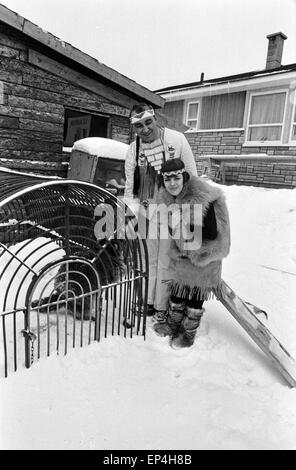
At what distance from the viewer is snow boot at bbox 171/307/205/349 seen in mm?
2844

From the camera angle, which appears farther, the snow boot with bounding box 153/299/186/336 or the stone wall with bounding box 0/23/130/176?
the stone wall with bounding box 0/23/130/176

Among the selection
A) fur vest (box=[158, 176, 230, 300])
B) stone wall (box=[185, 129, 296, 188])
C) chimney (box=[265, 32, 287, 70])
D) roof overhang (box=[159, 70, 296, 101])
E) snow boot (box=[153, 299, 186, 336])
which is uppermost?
chimney (box=[265, 32, 287, 70])

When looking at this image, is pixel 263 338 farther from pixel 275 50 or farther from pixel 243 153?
pixel 275 50

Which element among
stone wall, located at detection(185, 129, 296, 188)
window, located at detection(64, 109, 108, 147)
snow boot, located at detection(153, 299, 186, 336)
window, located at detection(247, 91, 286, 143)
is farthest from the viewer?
window, located at detection(247, 91, 286, 143)

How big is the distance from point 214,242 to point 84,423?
4.94 ft

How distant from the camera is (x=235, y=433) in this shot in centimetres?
204

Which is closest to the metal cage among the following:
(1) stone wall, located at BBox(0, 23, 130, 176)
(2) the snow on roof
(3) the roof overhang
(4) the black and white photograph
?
(4) the black and white photograph

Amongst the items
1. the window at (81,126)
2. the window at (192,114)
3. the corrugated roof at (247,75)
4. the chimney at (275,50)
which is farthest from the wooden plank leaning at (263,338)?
the chimney at (275,50)

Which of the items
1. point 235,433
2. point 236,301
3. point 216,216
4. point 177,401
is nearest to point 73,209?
point 216,216

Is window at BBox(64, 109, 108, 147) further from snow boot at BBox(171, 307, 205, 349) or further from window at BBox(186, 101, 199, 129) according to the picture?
snow boot at BBox(171, 307, 205, 349)

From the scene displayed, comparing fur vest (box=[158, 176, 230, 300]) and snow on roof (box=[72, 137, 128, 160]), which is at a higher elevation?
snow on roof (box=[72, 137, 128, 160])

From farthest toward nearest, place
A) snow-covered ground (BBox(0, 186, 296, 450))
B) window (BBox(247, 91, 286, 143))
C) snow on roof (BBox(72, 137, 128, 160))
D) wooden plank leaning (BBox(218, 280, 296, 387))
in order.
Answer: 1. window (BBox(247, 91, 286, 143))
2. snow on roof (BBox(72, 137, 128, 160))
3. wooden plank leaning (BBox(218, 280, 296, 387))
4. snow-covered ground (BBox(0, 186, 296, 450))

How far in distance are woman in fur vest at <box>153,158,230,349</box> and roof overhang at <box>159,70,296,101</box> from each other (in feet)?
32.4
